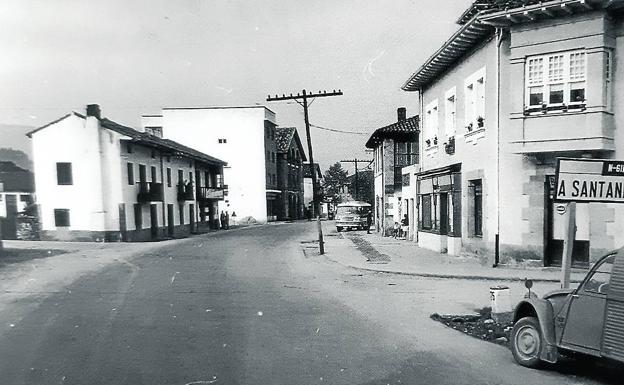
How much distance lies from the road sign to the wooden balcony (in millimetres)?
33382

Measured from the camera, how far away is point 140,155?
29.9m

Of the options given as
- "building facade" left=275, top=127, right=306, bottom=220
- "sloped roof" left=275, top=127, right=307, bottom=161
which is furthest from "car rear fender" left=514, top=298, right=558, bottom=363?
"sloped roof" left=275, top=127, right=307, bottom=161

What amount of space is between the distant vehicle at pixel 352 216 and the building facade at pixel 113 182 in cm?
1204

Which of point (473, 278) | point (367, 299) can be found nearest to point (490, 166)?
point (473, 278)

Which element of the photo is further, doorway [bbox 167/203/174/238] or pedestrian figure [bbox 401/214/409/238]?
doorway [bbox 167/203/174/238]

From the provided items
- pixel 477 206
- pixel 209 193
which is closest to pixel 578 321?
pixel 477 206

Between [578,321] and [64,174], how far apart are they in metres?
13.6

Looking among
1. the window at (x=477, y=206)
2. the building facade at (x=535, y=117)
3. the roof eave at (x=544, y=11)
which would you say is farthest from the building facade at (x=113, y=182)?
the window at (x=477, y=206)

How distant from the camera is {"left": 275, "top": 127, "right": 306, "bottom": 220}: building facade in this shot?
6462cm

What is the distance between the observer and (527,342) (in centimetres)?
596

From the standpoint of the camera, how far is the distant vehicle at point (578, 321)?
495 cm

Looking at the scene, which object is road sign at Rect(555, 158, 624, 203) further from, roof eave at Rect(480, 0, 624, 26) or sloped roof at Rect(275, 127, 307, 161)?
sloped roof at Rect(275, 127, 307, 161)

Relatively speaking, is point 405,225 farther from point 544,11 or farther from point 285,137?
point 285,137

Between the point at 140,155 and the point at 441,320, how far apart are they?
25.5 m
